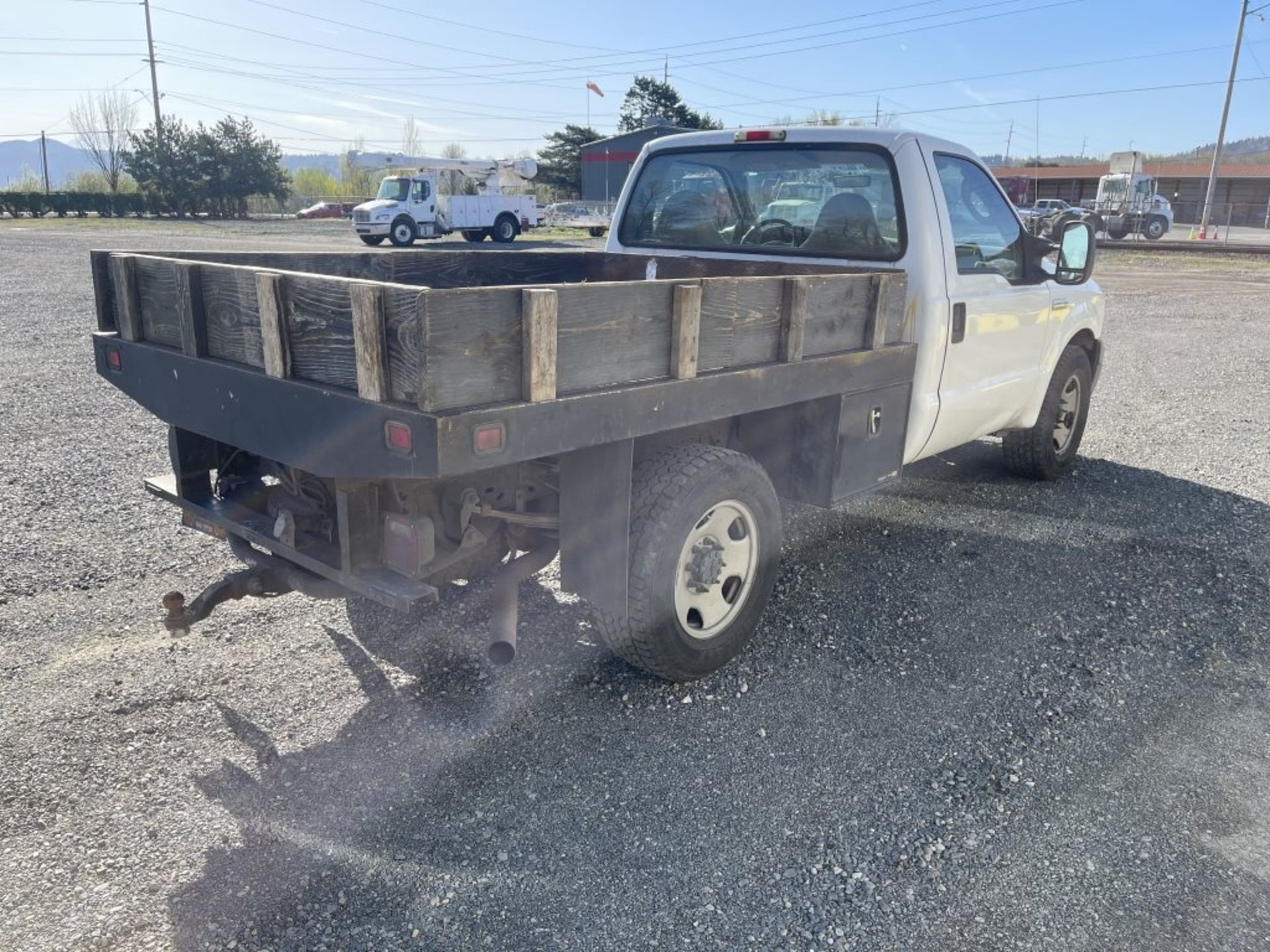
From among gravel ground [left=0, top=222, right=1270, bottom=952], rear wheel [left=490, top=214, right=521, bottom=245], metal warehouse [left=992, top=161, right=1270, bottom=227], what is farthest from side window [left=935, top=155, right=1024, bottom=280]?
metal warehouse [left=992, top=161, right=1270, bottom=227]

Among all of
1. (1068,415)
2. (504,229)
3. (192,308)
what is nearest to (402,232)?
(504,229)

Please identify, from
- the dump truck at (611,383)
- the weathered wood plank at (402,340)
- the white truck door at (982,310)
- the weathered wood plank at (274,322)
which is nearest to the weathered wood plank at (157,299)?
the dump truck at (611,383)

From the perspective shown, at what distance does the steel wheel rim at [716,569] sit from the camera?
353 cm

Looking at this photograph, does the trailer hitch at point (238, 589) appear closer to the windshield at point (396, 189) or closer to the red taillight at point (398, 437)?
the red taillight at point (398, 437)

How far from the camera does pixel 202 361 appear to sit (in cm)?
309

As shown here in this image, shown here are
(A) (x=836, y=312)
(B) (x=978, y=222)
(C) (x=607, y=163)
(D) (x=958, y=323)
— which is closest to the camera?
(A) (x=836, y=312)

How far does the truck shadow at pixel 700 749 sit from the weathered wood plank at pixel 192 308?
1321mm

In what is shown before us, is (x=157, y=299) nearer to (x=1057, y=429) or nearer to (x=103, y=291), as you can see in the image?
(x=103, y=291)

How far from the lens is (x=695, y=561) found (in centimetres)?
355

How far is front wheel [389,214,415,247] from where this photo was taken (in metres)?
31.9

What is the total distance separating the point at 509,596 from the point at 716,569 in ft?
2.57

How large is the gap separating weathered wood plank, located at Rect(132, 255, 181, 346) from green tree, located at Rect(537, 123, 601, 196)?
62.0 metres

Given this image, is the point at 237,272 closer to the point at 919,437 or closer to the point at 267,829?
the point at 267,829

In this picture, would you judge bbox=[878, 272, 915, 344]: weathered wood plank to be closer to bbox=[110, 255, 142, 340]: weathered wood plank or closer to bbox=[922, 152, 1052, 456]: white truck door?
bbox=[922, 152, 1052, 456]: white truck door
